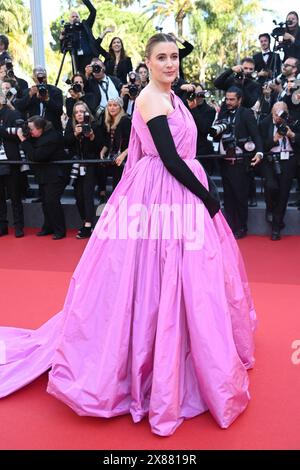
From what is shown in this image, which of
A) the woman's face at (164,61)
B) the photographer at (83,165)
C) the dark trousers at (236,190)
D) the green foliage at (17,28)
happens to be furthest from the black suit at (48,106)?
the green foliage at (17,28)

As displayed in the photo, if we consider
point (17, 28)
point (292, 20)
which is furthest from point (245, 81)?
point (17, 28)

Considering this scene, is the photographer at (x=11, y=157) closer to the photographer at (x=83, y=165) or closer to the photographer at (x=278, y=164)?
the photographer at (x=83, y=165)

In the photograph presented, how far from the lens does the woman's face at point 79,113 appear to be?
497cm

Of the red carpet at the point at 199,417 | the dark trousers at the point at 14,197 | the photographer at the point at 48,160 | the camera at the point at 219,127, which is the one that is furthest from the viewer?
the dark trousers at the point at 14,197

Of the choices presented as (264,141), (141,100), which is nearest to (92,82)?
(264,141)

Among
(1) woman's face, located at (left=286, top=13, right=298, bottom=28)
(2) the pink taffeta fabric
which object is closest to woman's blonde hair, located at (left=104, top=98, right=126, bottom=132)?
(1) woman's face, located at (left=286, top=13, right=298, bottom=28)

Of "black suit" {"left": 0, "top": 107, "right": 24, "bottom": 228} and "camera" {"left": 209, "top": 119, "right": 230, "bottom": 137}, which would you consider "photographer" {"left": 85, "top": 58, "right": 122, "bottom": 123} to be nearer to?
"black suit" {"left": 0, "top": 107, "right": 24, "bottom": 228}

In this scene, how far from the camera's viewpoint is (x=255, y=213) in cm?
506

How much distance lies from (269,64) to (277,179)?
90.2 inches

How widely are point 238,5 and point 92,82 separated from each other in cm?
1998

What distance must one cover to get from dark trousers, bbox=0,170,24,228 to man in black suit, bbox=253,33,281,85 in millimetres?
3187

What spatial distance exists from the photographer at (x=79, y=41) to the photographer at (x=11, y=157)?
1538mm

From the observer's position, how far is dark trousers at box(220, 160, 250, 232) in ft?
15.8
